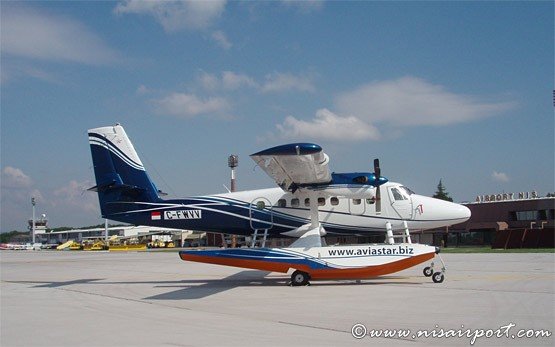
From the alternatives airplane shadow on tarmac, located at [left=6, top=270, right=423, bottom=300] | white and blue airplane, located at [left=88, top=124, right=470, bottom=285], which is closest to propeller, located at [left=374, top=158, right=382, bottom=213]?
white and blue airplane, located at [left=88, top=124, right=470, bottom=285]

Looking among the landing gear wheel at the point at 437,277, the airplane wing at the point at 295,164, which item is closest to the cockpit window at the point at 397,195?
the airplane wing at the point at 295,164

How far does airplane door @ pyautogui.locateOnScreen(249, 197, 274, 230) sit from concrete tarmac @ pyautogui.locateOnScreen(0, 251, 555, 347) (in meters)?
2.06

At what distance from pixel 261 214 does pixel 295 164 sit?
154 inches

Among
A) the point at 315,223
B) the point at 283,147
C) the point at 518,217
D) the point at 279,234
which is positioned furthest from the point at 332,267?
the point at 518,217

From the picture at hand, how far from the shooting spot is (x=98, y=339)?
28.4 ft

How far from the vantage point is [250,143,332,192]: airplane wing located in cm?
1412

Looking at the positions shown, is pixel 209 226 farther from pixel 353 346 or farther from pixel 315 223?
pixel 353 346

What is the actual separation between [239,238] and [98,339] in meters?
12.0

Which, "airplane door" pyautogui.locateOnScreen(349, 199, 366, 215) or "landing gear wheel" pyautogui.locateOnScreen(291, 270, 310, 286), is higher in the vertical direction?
"airplane door" pyautogui.locateOnScreen(349, 199, 366, 215)

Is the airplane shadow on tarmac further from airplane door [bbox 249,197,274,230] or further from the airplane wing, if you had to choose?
the airplane wing

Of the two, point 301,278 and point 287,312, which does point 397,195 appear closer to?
point 301,278

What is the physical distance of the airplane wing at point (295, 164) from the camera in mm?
14117

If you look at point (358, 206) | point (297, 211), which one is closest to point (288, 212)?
point (297, 211)

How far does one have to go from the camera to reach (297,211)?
18.4m
